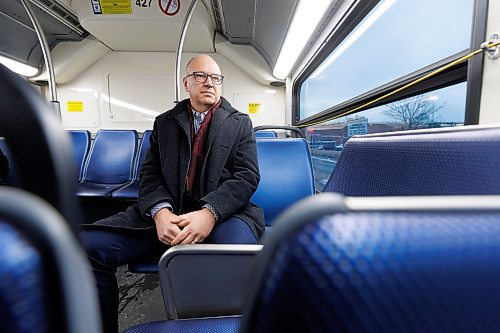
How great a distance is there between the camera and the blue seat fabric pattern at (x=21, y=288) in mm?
143

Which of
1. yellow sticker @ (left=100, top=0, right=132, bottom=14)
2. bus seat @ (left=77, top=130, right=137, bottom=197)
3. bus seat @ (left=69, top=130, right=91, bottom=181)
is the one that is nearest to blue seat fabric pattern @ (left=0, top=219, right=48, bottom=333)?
bus seat @ (left=77, top=130, right=137, bottom=197)

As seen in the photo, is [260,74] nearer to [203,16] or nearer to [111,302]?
[203,16]

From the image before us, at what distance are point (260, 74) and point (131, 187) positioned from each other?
122 inches

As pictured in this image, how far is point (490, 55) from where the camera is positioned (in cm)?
83

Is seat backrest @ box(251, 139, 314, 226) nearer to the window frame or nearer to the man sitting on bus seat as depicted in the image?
the man sitting on bus seat

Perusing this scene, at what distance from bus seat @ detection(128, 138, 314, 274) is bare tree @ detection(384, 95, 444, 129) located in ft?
1.84

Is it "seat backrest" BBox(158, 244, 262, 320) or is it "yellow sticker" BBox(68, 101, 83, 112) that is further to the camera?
"yellow sticker" BBox(68, 101, 83, 112)

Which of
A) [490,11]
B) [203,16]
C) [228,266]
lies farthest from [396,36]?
[203,16]

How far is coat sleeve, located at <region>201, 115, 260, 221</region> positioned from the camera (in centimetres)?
112

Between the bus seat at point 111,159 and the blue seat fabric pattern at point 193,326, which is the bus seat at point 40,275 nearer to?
the blue seat fabric pattern at point 193,326

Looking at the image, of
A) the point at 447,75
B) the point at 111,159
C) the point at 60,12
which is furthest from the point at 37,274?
the point at 60,12

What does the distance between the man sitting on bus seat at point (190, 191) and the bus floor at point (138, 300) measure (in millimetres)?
498

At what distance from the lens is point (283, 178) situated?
1514 mm

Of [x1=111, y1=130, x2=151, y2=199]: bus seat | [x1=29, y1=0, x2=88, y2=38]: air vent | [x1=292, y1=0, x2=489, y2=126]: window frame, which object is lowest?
[x1=111, y1=130, x2=151, y2=199]: bus seat
